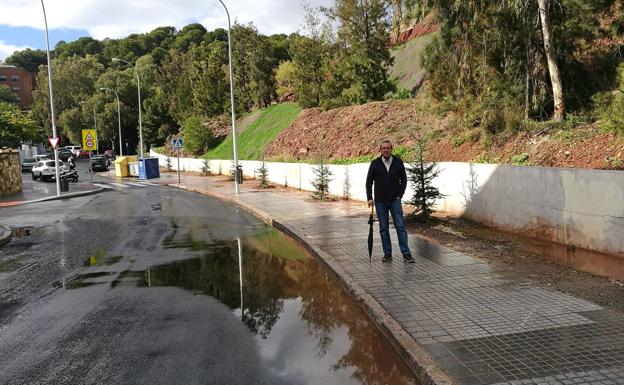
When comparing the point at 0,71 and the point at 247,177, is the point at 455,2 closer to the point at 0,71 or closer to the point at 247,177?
the point at 247,177

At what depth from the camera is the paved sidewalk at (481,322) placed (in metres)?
3.86

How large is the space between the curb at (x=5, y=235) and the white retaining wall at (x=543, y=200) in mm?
10129

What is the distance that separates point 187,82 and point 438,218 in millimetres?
52854

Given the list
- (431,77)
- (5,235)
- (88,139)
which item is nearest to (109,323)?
(5,235)

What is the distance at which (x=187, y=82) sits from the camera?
2336 inches

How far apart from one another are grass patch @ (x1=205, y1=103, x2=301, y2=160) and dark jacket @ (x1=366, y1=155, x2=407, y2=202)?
27.0m

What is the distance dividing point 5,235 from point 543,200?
11.8 m

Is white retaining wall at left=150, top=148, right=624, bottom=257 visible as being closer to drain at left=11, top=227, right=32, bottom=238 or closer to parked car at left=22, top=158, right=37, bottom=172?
drain at left=11, top=227, right=32, bottom=238

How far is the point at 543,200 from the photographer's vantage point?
336 inches

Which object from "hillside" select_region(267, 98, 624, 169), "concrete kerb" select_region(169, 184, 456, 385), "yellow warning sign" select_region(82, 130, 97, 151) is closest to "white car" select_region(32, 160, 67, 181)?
"yellow warning sign" select_region(82, 130, 97, 151)

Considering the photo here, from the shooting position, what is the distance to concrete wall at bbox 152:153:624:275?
723 cm

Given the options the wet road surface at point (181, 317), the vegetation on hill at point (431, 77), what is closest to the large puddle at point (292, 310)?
the wet road surface at point (181, 317)

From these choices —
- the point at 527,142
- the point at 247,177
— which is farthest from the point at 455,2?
the point at 247,177

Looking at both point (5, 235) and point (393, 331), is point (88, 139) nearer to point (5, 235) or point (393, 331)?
point (5, 235)
